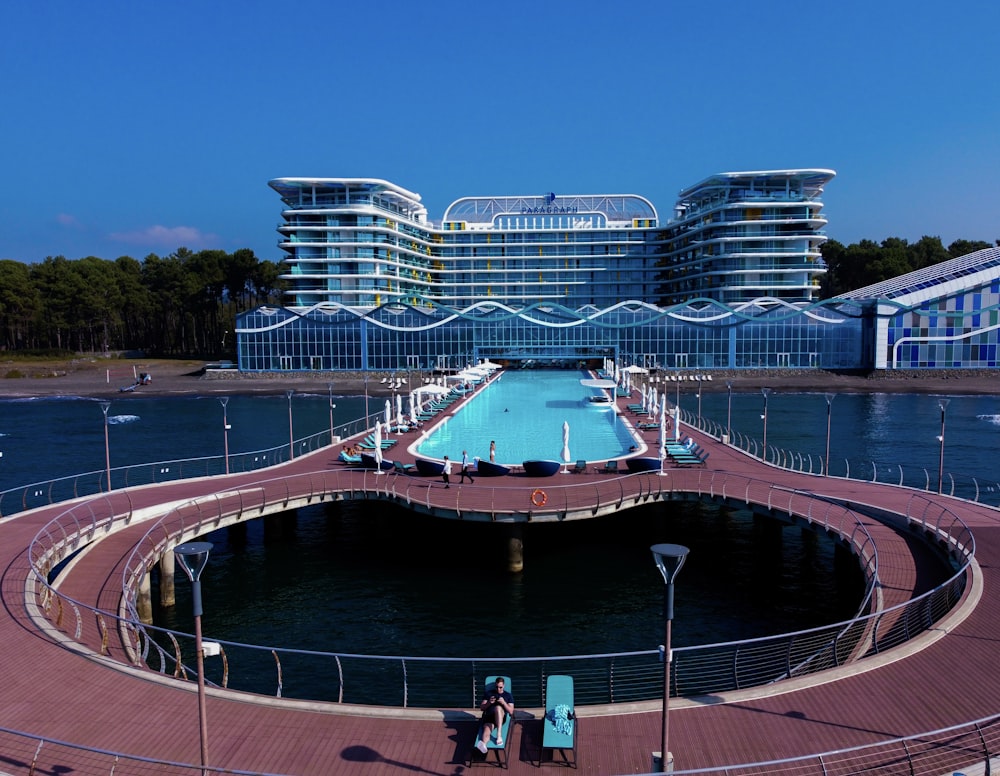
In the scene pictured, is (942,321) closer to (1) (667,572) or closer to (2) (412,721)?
(1) (667,572)

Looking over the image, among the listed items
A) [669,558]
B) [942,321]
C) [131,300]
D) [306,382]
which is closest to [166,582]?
[669,558]

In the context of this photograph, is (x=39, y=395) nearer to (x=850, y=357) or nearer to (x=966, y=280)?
(x=850, y=357)

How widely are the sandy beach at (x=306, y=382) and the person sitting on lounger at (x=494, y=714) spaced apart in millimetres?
75206

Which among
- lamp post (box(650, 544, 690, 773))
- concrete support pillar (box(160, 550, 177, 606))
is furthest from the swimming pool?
lamp post (box(650, 544, 690, 773))

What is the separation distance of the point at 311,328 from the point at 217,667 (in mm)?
83280

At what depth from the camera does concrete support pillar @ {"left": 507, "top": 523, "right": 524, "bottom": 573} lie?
25953mm

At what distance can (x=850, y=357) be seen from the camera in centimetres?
9531

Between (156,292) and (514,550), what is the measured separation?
124828 mm

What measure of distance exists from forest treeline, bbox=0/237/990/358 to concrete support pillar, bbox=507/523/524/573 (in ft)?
370

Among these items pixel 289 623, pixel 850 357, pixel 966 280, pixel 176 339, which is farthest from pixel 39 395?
pixel 966 280

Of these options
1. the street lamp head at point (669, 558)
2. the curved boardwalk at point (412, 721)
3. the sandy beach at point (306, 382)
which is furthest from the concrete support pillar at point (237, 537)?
the sandy beach at point (306, 382)

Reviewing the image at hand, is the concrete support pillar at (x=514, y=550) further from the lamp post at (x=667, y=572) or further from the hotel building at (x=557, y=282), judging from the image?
the hotel building at (x=557, y=282)

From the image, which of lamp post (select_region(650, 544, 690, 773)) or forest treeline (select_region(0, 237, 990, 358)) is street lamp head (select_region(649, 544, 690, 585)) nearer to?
lamp post (select_region(650, 544, 690, 773))

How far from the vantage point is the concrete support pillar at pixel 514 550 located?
26.0 meters
